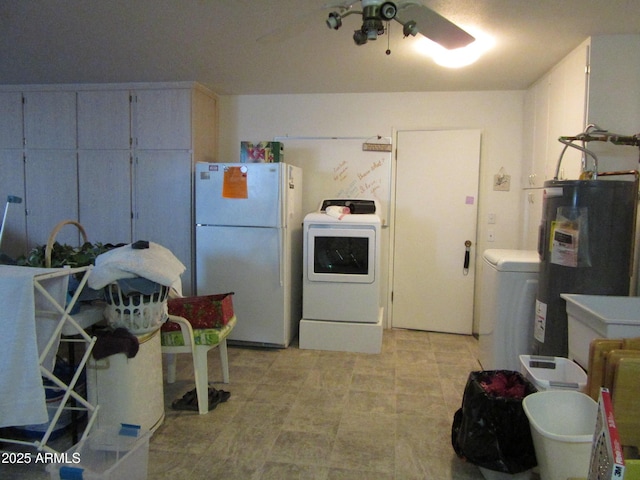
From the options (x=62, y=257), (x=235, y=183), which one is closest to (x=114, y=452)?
(x=62, y=257)

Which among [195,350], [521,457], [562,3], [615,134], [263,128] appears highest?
[562,3]

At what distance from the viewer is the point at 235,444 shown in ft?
7.37

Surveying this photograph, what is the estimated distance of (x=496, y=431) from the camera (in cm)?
188

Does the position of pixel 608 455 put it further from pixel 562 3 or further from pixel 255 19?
pixel 255 19

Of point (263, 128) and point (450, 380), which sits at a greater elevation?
point (263, 128)

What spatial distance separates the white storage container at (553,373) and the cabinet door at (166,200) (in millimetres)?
2782

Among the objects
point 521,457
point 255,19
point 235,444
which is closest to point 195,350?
point 235,444

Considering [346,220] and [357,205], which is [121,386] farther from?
[357,205]

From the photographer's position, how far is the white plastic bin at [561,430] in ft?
5.14

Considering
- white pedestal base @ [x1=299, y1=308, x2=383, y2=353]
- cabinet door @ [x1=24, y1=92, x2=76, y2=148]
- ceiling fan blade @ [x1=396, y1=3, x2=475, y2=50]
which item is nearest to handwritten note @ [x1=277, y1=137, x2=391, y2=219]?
white pedestal base @ [x1=299, y1=308, x2=383, y2=353]

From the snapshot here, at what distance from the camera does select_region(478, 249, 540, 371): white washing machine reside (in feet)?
9.05

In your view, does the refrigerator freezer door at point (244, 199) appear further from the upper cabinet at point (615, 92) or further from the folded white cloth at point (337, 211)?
the upper cabinet at point (615, 92)

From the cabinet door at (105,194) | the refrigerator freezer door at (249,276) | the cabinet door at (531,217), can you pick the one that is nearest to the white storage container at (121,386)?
the refrigerator freezer door at (249,276)

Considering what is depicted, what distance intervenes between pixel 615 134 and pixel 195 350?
8.79 feet
